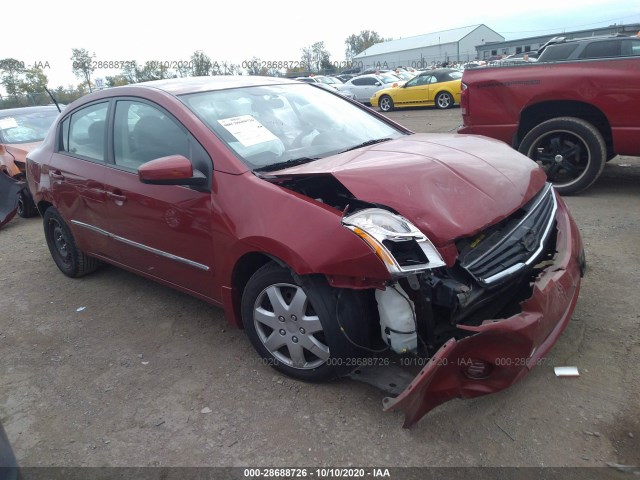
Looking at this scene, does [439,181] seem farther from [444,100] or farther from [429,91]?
[429,91]

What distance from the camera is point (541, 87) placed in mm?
5707

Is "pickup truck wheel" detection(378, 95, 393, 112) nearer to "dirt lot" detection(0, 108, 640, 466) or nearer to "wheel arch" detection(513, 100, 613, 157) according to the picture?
"wheel arch" detection(513, 100, 613, 157)

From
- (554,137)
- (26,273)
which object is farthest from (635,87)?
(26,273)

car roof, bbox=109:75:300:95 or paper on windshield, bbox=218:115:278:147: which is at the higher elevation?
car roof, bbox=109:75:300:95

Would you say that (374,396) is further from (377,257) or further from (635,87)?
(635,87)

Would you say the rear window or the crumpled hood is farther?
the rear window

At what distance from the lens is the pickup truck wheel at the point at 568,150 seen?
18.3 feet

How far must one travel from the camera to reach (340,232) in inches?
93.9

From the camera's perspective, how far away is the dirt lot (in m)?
2.34

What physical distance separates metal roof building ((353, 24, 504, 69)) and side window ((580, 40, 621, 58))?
62.3 m

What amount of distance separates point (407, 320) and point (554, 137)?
4.36 meters

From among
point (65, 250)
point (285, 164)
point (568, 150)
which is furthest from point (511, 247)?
point (65, 250)

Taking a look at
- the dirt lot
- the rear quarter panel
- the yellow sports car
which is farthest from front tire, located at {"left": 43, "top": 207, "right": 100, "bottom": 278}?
the yellow sports car

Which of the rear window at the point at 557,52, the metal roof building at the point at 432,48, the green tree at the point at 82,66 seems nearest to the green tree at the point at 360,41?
the metal roof building at the point at 432,48
